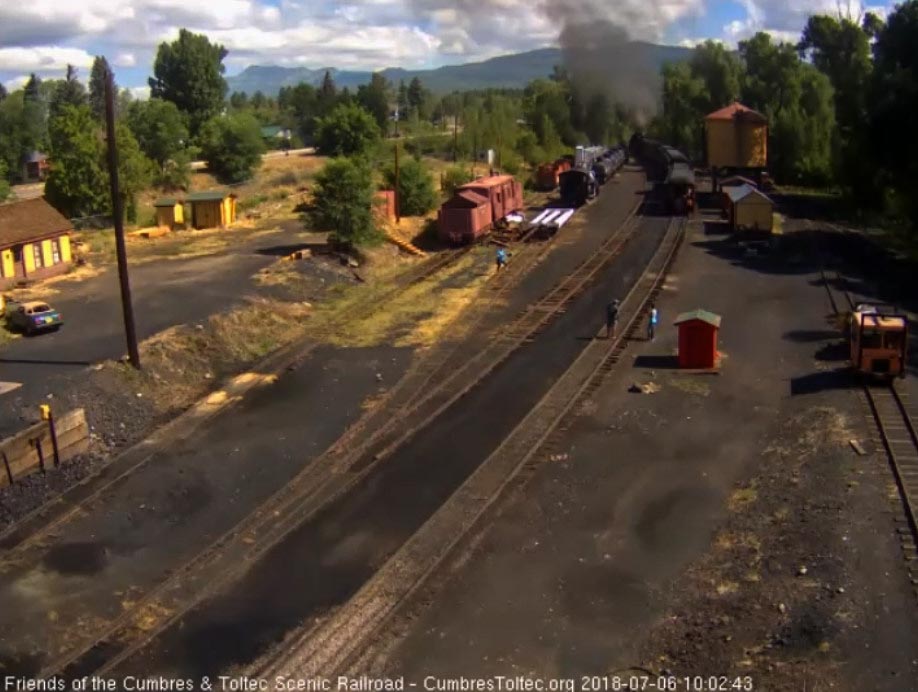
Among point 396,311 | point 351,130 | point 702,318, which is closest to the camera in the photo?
point 702,318

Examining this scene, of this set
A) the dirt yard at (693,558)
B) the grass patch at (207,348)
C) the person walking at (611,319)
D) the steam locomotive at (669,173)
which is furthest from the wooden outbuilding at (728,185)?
the dirt yard at (693,558)

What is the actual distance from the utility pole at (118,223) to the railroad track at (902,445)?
771 inches

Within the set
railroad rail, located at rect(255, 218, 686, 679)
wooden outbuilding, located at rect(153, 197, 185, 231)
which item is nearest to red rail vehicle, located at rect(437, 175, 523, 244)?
wooden outbuilding, located at rect(153, 197, 185, 231)

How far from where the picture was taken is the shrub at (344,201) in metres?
41.1

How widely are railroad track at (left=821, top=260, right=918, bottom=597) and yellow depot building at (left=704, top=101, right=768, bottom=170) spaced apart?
147 ft

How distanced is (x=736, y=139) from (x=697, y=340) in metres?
43.9

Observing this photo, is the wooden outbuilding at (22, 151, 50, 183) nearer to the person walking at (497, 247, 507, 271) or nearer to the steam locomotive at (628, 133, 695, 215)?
the steam locomotive at (628, 133, 695, 215)

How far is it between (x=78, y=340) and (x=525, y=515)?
17.0 m

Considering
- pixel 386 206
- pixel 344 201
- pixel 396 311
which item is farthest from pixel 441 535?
pixel 386 206

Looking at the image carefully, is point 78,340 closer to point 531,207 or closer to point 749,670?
point 749,670

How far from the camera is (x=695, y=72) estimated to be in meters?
99.8

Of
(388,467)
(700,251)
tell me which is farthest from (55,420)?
(700,251)

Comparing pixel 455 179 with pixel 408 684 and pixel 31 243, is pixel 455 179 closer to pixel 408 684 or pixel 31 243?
pixel 31 243

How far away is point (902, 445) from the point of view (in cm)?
2111
